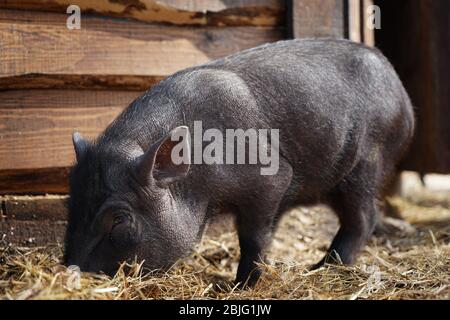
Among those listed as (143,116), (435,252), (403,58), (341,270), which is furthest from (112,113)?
(403,58)

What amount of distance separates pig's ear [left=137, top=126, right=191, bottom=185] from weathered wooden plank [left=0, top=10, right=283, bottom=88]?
1285mm

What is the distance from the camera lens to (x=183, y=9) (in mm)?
4812

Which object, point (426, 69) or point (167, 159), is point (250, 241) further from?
point (426, 69)

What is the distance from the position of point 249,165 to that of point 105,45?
1.45 metres

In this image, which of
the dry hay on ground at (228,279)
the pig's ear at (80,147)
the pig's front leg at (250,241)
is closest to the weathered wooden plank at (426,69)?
the dry hay on ground at (228,279)

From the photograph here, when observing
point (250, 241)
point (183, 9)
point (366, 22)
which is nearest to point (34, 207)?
point (250, 241)

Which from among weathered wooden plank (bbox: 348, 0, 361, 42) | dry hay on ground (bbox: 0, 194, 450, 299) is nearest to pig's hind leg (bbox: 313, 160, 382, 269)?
dry hay on ground (bbox: 0, 194, 450, 299)

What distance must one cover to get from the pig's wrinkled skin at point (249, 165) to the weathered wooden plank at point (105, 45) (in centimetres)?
77

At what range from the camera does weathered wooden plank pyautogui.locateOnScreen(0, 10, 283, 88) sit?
439 centimetres

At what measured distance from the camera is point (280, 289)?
3.40 metres

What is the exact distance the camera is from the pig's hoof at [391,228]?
19.0 feet

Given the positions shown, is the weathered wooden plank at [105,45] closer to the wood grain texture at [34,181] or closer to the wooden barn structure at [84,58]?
the wooden barn structure at [84,58]

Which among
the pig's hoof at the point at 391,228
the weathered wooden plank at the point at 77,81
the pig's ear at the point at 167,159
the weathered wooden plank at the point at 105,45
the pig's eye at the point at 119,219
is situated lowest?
the pig's hoof at the point at 391,228
